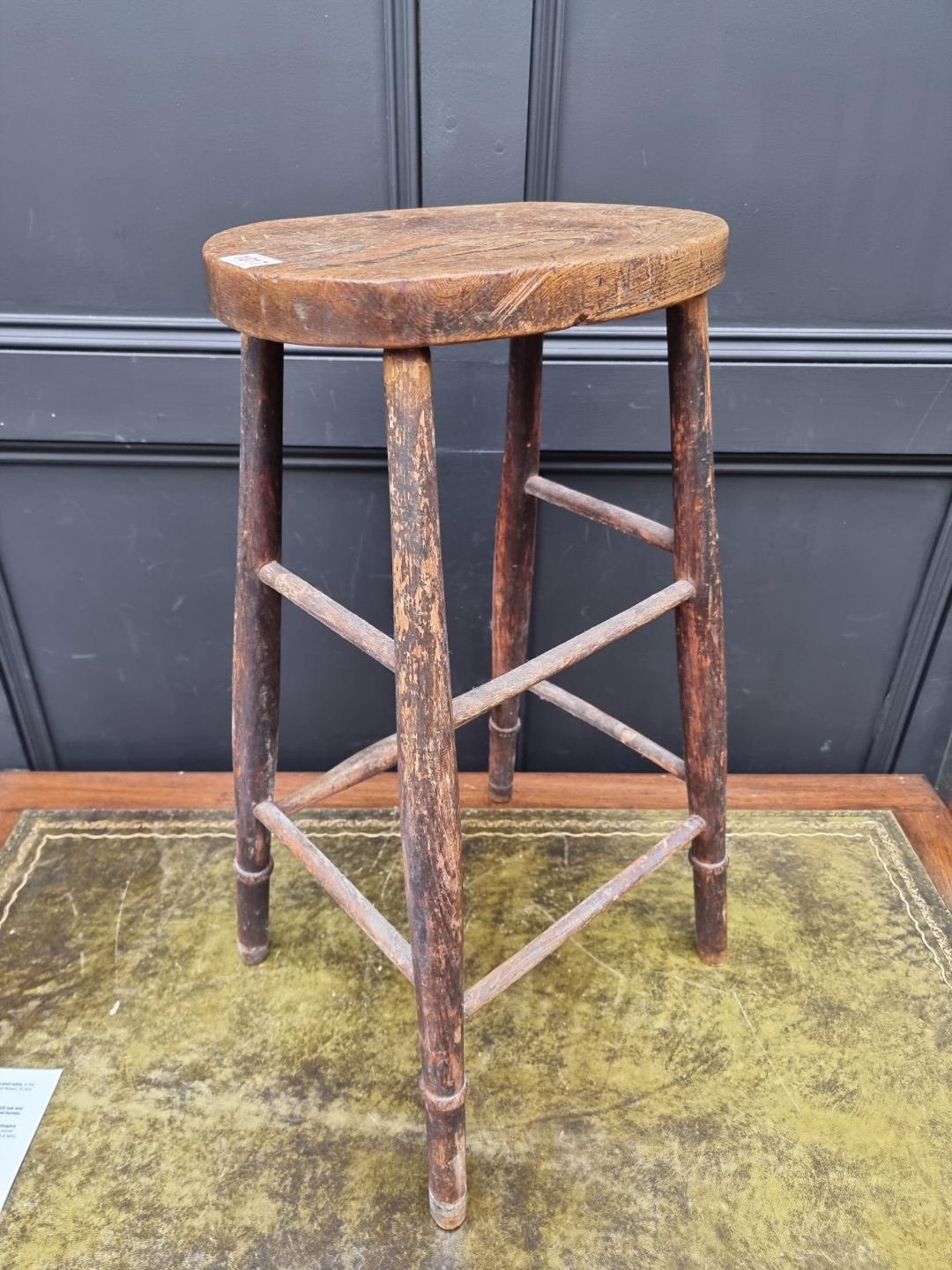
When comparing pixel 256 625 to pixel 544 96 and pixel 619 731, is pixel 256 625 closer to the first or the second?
pixel 619 731

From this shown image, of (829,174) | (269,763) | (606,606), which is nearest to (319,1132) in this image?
(269,763)

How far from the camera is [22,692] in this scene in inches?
57.1

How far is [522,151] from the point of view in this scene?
111 cm

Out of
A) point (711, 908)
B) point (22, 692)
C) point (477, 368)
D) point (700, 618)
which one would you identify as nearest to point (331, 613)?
point (700, 618)

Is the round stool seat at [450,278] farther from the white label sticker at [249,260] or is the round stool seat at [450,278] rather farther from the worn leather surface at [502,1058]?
the worn leather surface at [502,1058]

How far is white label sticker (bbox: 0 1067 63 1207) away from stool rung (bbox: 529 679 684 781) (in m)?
0.73

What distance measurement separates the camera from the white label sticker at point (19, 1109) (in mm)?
935

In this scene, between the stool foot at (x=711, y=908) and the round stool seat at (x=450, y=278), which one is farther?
the stool foot at (x=711, y=908)

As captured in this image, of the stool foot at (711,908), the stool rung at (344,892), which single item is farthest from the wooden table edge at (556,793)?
the stool rung at (344,892)

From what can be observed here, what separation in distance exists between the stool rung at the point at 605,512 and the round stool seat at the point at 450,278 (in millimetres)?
290

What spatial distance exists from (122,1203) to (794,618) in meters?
1.19

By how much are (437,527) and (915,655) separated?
1.06 meters

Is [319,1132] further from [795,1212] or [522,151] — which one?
[522,151]

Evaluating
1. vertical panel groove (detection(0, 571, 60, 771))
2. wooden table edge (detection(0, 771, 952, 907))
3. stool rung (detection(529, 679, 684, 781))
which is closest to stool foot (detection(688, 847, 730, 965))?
stool rung (detection(529, 679, 684, 781))
